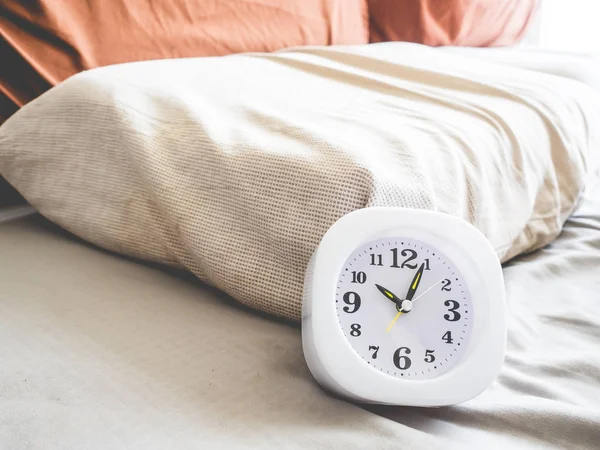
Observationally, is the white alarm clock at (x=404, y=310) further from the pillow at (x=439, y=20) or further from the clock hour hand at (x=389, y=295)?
the pillow at (x=439, y=20)

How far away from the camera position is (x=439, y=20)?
1.71 metres

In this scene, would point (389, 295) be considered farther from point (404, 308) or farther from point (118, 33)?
point (118, 33)

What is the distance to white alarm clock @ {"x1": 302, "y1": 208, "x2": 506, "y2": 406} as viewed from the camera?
1.45 feet

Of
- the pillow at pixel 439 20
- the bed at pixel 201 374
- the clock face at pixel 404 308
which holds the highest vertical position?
the clock face at pixel 404 308

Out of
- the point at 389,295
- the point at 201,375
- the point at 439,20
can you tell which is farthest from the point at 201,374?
the point at 439,20

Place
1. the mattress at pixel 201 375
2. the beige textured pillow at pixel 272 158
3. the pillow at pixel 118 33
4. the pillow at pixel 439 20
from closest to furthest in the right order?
1. the mattress at pixel 201 375
2. the beige textured pillow at pixel 272 158
3. the pillow at pixel 118 33
4. the pillow at pixel 439 20

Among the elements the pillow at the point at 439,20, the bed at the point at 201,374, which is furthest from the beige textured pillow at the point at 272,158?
the pillow at the point at 439,20

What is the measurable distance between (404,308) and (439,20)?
4.76 ft

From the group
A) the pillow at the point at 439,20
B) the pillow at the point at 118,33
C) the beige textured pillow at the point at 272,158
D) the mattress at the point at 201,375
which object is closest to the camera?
the mattress at the point at 201,375

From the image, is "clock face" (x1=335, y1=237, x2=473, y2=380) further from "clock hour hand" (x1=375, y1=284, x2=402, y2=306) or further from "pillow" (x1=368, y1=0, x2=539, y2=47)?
"pillow" (x1=368, y1=0, x2=539, y2=47)

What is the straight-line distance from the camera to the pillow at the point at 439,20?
1656 mm

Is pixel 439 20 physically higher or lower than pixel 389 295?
lower

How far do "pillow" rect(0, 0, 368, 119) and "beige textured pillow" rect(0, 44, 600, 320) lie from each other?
0.40 ft

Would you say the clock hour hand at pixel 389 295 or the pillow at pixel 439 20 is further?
the pillow at pixel 439 20
